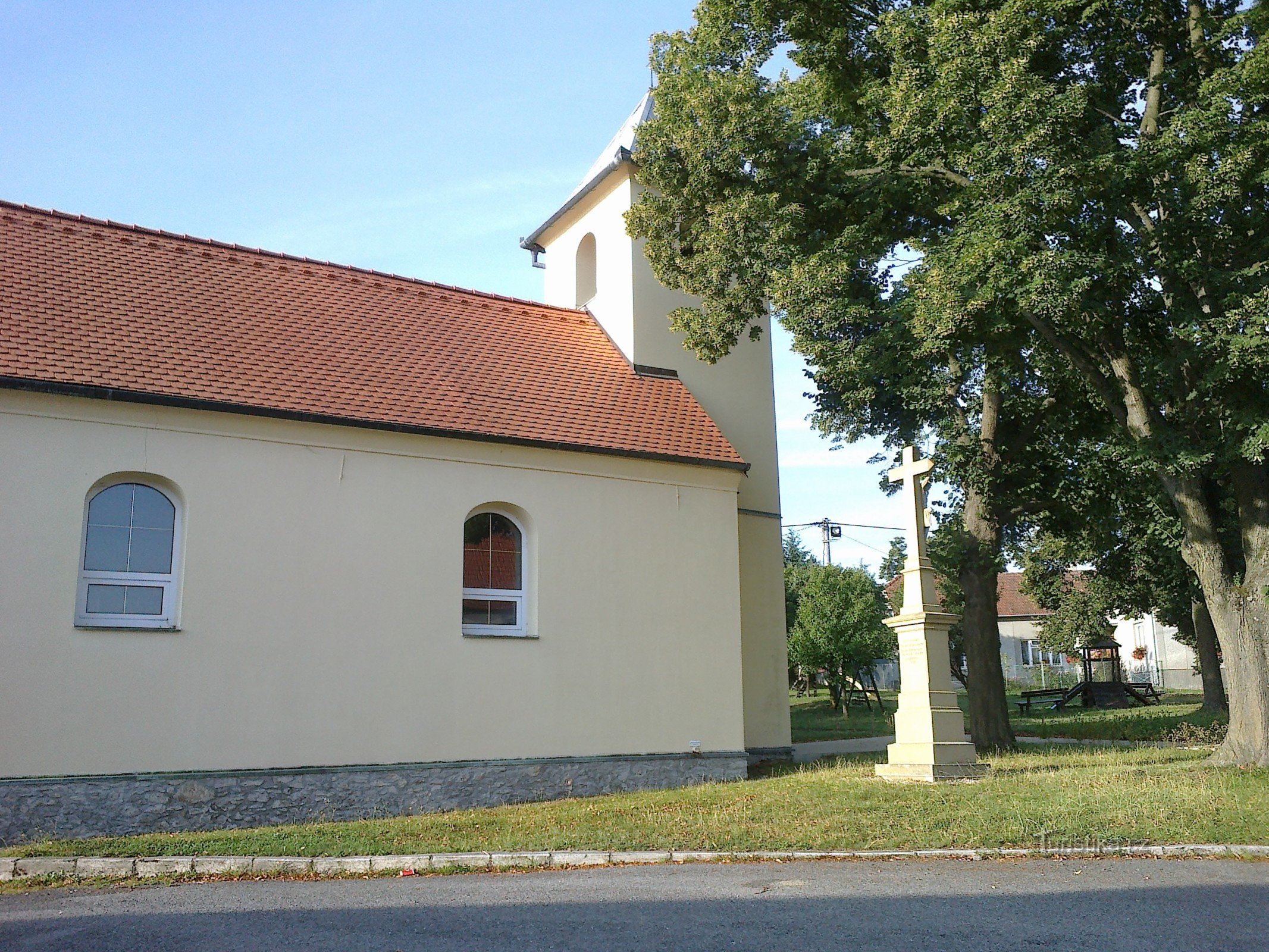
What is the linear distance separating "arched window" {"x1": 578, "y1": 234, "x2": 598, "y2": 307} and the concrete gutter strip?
12.9m

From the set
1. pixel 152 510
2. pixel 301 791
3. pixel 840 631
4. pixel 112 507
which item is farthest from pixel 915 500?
pixel 840 631

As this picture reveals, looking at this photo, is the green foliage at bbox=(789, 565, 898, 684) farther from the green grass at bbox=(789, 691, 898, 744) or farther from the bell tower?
the bell tower

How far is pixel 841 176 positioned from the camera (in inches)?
573

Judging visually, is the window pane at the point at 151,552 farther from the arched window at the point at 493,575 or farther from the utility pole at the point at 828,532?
the utility pole at the point at 828,532

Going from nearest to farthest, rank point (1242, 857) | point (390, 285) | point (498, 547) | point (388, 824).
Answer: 1. point (1242, 857)
2. point (388, 824)
3. point (498, 547)
4. point (390, 285)

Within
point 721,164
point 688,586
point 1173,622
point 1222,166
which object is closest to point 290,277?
point 721,164

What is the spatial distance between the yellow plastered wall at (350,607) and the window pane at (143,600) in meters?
0.39

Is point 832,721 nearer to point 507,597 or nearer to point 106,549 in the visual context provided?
point 507,597

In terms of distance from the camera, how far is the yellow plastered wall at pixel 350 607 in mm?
11180

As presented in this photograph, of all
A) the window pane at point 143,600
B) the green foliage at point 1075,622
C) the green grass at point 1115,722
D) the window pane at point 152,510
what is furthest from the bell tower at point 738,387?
the green foliage at point 1075,622

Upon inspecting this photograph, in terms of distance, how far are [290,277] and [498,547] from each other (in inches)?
207

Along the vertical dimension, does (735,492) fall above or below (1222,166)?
below

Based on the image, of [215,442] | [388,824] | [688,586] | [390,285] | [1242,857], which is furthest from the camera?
[390,285]

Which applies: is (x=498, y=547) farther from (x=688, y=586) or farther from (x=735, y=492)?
(x=735, y=492)
